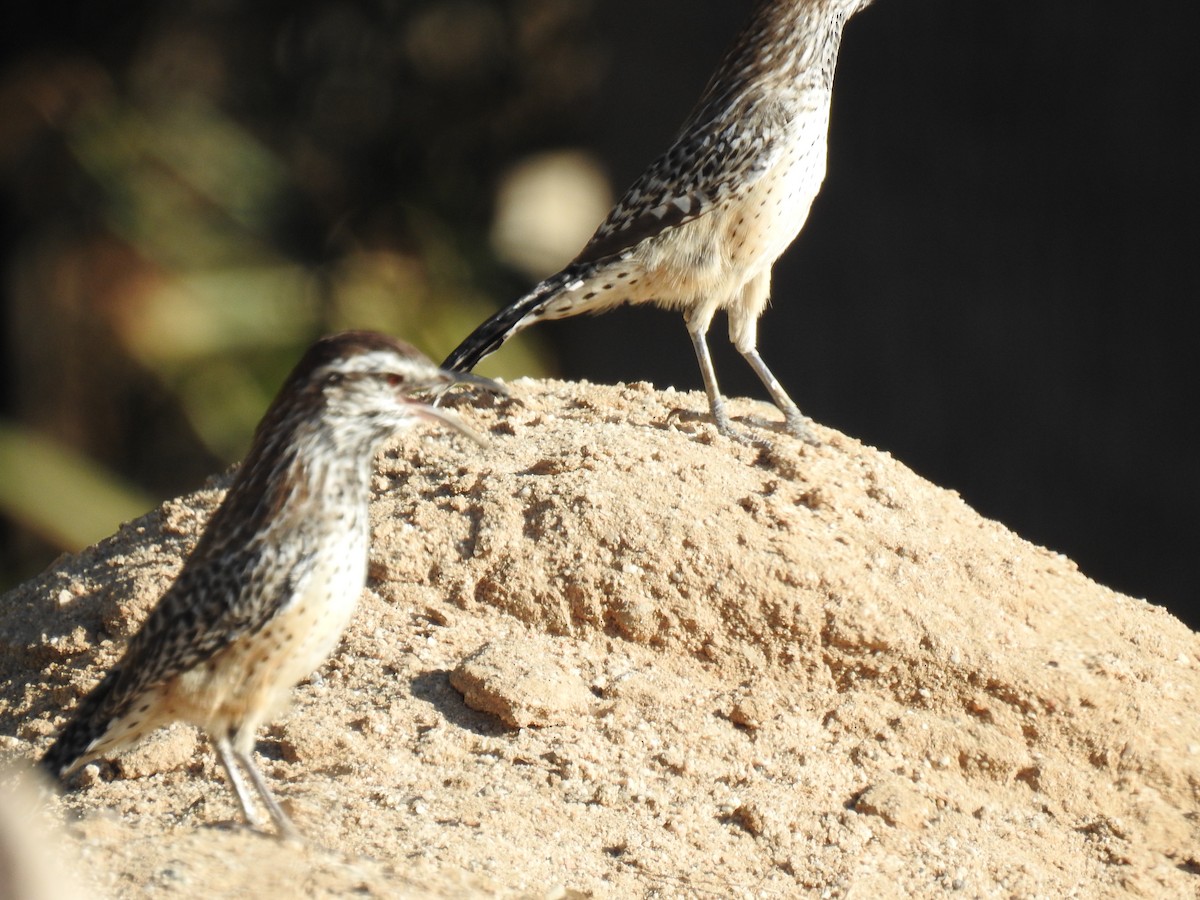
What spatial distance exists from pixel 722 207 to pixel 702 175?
0.48 feet

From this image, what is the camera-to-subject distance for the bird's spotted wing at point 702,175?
20.4ft

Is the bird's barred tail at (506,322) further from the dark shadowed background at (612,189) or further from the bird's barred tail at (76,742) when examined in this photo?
the dark shadowed background at (612,189)

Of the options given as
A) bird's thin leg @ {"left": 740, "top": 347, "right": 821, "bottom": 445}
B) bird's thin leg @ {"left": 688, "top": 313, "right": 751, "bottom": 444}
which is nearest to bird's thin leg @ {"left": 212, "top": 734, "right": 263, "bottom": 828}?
bird's thin leg @ {"left": 688, "top": 313, "right": 751, "bottom": 444}

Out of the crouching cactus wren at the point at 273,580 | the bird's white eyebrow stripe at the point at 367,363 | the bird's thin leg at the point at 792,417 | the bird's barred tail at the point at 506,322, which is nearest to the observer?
the crouching cactus wren at the point at 273,580

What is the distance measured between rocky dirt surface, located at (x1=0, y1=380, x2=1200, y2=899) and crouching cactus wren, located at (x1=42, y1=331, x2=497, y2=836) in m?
0.28

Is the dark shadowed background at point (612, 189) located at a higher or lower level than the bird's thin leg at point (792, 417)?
higher

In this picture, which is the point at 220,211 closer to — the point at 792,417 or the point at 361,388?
the point at 792,417

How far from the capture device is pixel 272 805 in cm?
407

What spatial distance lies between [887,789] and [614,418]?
1845 millimetres

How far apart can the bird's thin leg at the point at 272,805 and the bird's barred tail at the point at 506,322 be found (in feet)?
7.21

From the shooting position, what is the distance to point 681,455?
557 centimetres

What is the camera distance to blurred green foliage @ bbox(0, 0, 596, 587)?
35.4 ft

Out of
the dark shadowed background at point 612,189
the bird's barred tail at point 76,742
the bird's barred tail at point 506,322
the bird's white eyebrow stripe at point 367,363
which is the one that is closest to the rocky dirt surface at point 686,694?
the bird's barred tail at point 76,742

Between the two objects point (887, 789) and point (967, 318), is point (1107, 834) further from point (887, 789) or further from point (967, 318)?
point (967, 318)
